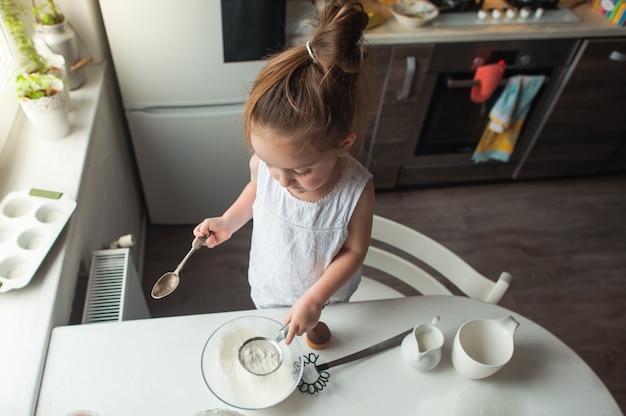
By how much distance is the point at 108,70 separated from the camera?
1536 mm

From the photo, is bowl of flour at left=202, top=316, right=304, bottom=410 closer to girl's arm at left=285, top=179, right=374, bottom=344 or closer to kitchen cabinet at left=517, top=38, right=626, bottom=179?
girl's arm at left=285, top=179, right=374, bottom=344

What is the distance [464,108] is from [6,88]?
1624 millimetres

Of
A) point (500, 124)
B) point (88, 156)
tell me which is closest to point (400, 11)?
point (500, 124)

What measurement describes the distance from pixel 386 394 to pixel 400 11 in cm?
140

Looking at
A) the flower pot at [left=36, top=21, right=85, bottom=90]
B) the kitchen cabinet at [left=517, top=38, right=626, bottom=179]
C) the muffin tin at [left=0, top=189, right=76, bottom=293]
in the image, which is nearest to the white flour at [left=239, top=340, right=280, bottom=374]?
the muffin tin at [left=0, top=189, right=76, bottom=293]

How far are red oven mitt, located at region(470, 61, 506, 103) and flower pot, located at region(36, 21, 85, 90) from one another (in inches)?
55.5

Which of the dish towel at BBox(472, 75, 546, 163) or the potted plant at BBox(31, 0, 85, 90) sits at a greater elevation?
the potted plant at BBox(31, 0, 85, 90)

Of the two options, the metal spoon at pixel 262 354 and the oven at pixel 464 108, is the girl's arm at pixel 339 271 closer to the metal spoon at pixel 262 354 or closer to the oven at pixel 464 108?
the metal spoon at pixel 262 354

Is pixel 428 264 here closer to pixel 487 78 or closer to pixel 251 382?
pixel 251 382

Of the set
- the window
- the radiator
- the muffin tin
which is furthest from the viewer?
the window

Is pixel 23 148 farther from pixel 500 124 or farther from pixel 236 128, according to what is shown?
pixel 500 124

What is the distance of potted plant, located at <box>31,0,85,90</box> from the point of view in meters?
1.28

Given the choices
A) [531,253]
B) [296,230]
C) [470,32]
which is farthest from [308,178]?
[531,253]

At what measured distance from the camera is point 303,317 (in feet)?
2.72
